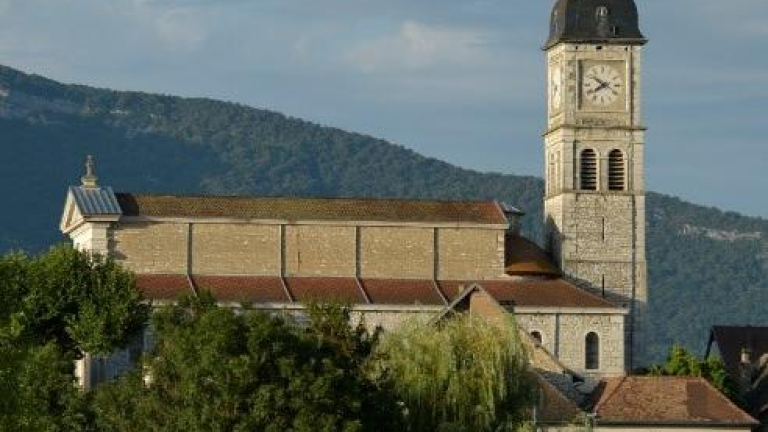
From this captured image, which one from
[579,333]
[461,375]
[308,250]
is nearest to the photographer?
[461,375]

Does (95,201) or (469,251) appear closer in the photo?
(95,201)

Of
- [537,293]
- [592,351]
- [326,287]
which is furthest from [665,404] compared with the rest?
[326,287]

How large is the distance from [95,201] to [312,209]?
25.6ft

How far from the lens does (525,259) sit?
111m

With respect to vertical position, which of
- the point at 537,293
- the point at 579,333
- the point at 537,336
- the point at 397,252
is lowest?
the point at 537,336

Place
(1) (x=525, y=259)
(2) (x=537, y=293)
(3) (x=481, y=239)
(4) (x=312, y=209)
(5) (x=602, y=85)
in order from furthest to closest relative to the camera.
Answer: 1. (5) (x=602, y=85)
2. (1) (x=525, y=259)
3. (3) (x=481, y=239)
4. (4) (x=312, y=209)
5. (2) (x=537, y=293)

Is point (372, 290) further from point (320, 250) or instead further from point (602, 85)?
point (602, 85)

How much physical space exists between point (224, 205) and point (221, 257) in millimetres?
2148

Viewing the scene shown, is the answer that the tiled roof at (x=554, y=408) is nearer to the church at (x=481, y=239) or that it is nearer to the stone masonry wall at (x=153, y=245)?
the church at (x=481, y=239)

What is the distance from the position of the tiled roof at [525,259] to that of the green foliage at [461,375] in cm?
2573

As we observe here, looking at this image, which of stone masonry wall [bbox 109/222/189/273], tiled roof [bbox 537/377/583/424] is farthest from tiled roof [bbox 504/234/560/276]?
tiled roof [bbox 537/377/583/424]

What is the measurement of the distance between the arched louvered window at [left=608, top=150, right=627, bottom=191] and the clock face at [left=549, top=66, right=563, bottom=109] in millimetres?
2836

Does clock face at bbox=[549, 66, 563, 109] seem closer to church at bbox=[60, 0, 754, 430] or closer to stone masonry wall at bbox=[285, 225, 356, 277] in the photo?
church at bbox=[60, 0, 754, 430]

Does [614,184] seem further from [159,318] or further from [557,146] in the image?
[159,318]
